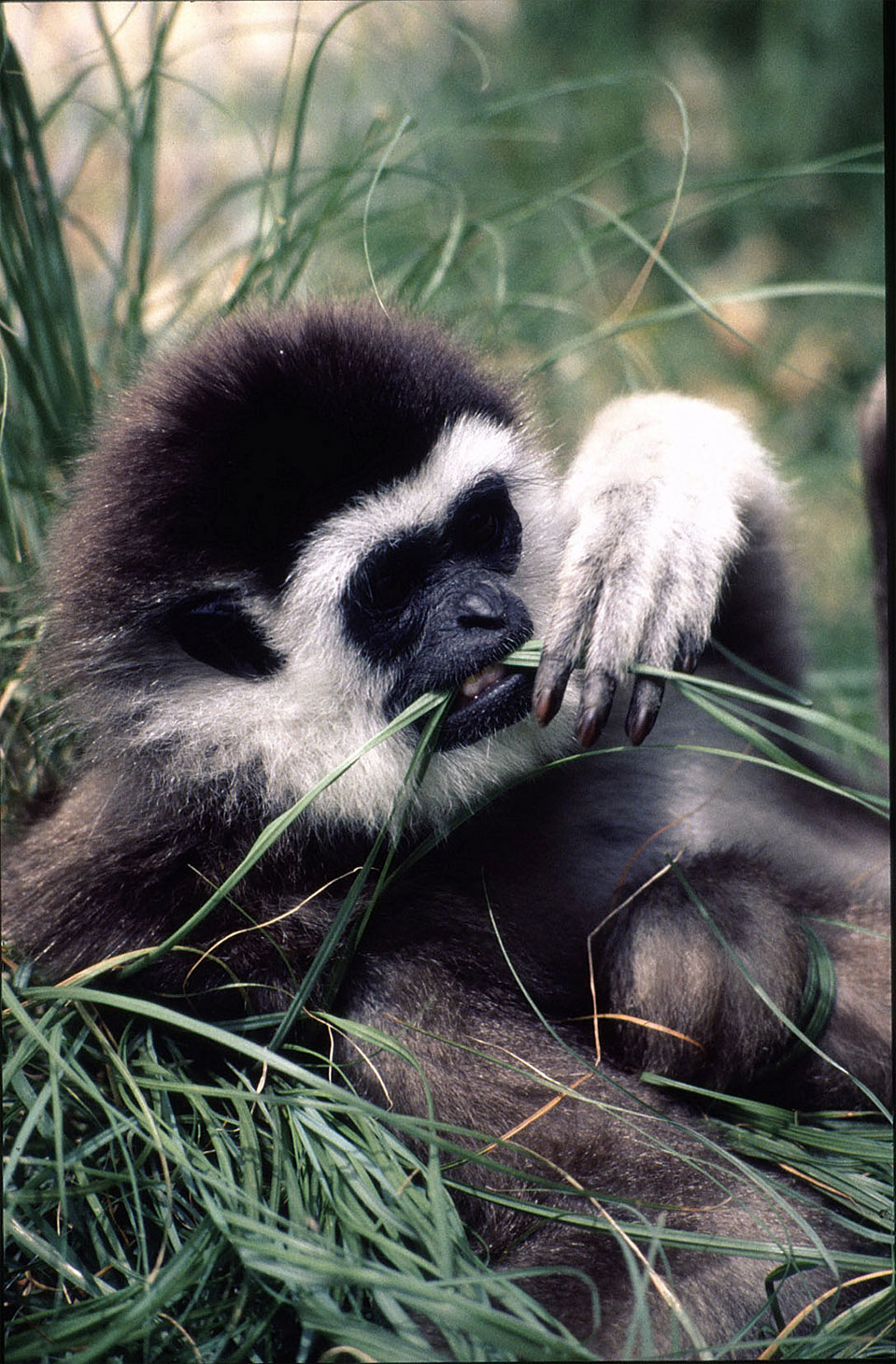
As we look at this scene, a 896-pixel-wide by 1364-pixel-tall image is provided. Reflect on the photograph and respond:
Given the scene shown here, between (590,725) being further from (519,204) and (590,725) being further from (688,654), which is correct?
(519,204)

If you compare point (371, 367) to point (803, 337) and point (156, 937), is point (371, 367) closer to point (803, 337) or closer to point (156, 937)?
point (156, 937)

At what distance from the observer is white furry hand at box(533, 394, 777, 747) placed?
239 cm

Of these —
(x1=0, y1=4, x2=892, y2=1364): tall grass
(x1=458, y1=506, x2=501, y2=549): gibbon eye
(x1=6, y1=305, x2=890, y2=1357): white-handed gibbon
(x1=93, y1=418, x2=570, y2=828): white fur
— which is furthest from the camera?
(x1=458, y1=506, x2=501, y2=549): gibbon eye

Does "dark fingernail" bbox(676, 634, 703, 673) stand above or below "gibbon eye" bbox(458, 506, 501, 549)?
below

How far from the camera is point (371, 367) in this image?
106 inches

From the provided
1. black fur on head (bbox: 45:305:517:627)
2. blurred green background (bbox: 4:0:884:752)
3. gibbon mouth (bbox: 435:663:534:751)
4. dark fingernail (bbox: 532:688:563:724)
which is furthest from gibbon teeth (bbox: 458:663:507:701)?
blurred green background (bbox: 4:0:884:752)

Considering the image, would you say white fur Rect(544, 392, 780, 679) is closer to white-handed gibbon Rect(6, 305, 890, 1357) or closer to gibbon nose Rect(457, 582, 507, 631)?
white-handed gibbon Rect(6, 305, 890, 1357)

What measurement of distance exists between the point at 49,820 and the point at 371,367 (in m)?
1.49

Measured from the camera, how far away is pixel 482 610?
256 cm

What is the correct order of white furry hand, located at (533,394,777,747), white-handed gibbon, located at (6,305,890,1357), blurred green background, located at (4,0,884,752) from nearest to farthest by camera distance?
white furry hand, located at (533,394,777,747)
white-handed gibbon, located at (6,305,890,1357)
blurred green background, located at (4,0,884,752)

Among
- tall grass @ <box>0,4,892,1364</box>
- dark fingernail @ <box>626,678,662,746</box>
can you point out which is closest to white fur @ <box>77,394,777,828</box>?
dark fingernail @ <box>626,678,662,746</box>

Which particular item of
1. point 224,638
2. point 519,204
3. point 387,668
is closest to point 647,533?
point 387,668

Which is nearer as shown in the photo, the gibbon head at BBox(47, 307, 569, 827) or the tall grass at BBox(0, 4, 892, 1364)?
the tall grass at BBox(0, 4, 892, 1364)

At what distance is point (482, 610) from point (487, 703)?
0.21 meters
